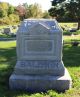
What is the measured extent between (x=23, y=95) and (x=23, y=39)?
4.84ft

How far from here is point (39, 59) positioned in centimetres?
762

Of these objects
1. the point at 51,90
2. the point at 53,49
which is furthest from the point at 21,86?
the point at 53,49

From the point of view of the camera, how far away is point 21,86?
7250mm

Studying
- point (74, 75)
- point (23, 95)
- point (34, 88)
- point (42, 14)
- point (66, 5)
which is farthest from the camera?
point (42, 14)

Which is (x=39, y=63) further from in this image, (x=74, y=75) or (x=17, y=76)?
(x=74, y=75)

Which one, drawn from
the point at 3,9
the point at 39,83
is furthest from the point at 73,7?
the point at 39,83

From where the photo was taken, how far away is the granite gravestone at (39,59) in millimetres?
7215

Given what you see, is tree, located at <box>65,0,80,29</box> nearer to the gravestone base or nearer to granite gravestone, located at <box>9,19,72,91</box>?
granite gravestone, located at <box>9,19,72,91</box>

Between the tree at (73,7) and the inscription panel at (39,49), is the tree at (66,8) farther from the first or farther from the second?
the inscription panel at (39,49)

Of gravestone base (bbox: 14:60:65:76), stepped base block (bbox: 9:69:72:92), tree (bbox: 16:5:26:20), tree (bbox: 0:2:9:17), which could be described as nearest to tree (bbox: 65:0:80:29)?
tree (bbox: 0:2:9:17)

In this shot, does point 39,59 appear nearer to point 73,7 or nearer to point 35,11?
point 73,7

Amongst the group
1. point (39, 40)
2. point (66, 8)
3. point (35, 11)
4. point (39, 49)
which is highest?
point (39, 40)

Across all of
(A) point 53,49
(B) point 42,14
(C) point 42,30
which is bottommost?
(B) point 42,14

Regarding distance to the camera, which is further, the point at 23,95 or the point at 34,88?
the point at 34,88
